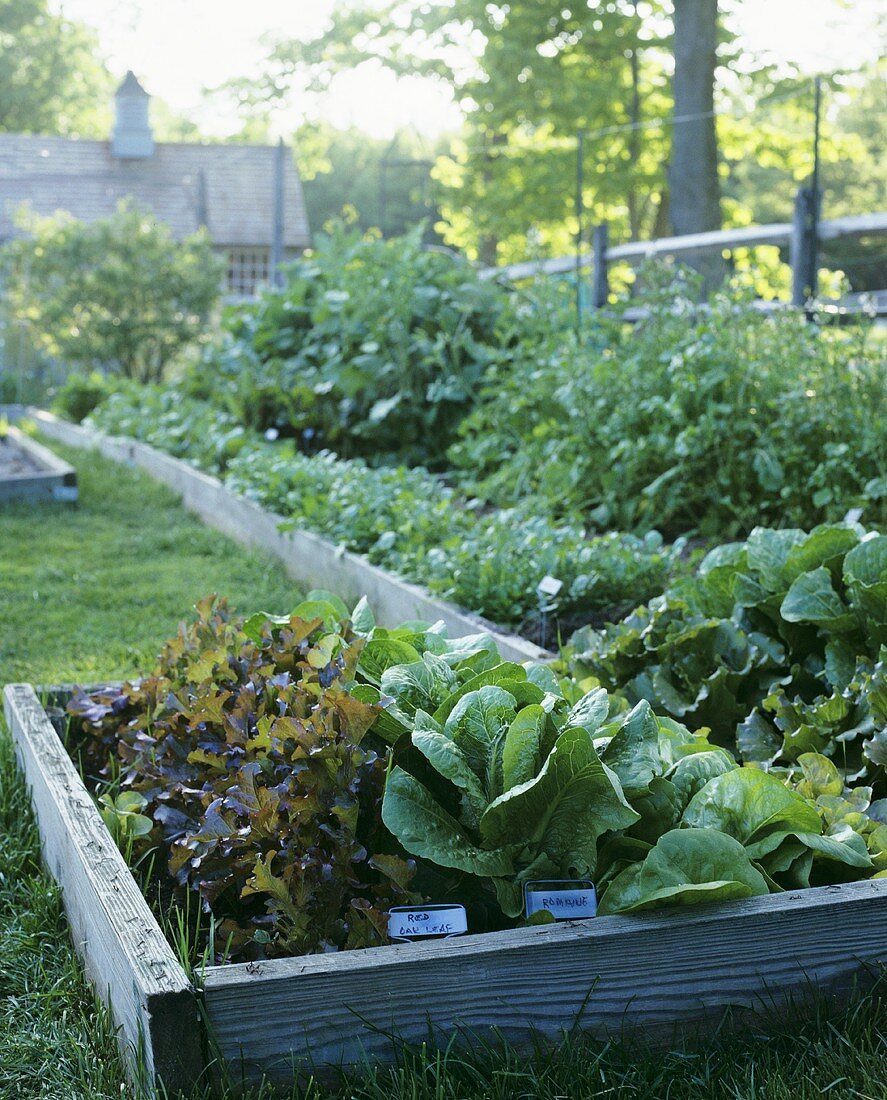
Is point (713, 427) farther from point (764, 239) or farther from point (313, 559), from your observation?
point (764, 239)

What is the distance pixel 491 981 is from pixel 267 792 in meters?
0.51

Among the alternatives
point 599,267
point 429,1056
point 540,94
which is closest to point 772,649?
point 429,1056

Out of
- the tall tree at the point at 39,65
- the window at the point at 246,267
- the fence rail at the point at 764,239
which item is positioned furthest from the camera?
the tall tree at the point at 39,65

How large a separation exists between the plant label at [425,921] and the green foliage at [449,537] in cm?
204

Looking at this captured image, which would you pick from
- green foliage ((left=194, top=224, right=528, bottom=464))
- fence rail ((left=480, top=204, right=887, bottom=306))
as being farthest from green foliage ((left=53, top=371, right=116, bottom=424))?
fence rail ((left=480, top=204, right=887, bottom=306))

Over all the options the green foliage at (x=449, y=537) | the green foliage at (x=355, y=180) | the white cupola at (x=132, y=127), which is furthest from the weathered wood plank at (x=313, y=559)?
the green foliage at (x=355, y=180)

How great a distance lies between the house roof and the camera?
28.1 metres

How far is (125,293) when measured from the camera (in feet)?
44.5

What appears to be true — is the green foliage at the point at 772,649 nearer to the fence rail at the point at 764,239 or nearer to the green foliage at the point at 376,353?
the fence rail at the point at 764,239

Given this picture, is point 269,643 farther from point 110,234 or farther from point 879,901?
point 110,234

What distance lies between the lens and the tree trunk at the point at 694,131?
14.0 m

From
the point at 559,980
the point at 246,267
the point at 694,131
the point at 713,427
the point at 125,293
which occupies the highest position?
the point at 694,131

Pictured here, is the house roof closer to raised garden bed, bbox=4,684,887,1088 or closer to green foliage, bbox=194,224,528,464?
green foliage, bbox=194,224,528,464

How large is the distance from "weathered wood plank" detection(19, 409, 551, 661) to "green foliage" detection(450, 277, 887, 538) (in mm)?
1052
